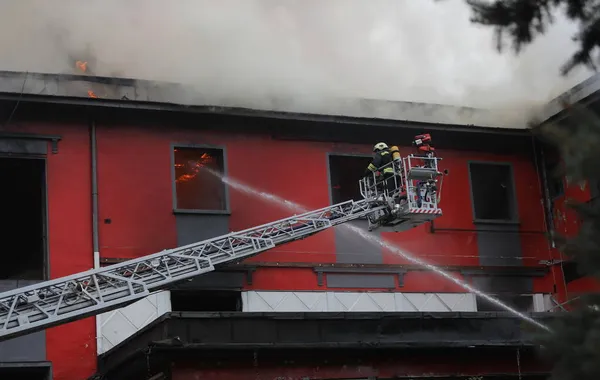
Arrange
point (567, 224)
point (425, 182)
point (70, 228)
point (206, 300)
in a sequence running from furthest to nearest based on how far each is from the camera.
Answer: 1. point (567, 224)
2. point (206, 300)
3. point (70, 228)
4. point (425, 182)

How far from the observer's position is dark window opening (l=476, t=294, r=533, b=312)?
1709 centimetres

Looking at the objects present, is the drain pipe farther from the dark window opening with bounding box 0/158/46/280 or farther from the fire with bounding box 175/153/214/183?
the dark window opening with bounding box 0/158/46/280

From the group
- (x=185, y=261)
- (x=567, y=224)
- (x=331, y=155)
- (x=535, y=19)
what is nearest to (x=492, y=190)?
(x=567, y=224)

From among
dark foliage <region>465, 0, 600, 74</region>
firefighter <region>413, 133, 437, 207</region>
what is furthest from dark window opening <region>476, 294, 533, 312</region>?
dark foliage <region>465, 0, 600, 74</region>

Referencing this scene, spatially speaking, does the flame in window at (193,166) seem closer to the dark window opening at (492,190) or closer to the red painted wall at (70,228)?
the red painted wall at (70,228)

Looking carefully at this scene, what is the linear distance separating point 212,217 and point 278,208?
1247 mm

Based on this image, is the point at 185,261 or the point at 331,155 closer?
the point at 185,261

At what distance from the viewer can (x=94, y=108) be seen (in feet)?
50.9

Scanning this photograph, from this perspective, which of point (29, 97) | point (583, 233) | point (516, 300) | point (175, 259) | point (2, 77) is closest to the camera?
point (583, 233)

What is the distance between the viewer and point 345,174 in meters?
17.6

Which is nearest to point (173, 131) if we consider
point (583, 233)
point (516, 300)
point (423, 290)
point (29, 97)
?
point (29, 97)

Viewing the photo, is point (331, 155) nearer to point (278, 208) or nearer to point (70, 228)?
point (278, 208)

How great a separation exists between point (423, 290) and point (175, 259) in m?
5.99

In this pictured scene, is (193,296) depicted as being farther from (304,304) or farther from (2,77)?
(2,77)
